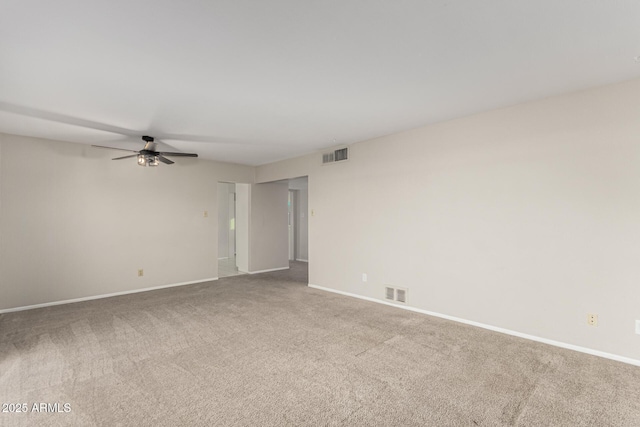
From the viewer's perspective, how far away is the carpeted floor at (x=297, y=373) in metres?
2.03

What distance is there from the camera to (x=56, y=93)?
117 inches

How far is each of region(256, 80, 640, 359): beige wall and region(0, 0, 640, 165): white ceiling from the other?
0.33 m

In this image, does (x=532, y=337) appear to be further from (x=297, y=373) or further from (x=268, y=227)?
(x=268, y=227)

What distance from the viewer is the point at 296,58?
7.80 ft

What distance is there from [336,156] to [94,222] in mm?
4232

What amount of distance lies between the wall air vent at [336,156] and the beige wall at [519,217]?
25cm

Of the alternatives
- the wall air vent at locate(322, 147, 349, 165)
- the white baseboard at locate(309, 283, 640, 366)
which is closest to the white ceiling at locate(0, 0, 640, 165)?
the wall air vent at locate(322, 147, 349, 165)

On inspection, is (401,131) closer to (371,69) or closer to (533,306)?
(371,69)

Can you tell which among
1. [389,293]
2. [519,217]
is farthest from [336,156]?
[519,217]

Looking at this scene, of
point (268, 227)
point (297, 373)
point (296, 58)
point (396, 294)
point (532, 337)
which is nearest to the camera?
point (296, 58)

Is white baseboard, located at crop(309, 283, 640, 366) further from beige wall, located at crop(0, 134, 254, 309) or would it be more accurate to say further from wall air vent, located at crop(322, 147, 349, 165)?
beige wall, located at crop(0, 134, 254, 309)

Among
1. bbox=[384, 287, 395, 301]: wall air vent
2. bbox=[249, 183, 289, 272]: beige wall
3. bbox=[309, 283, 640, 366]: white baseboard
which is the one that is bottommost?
bbox=[309, 283, 640, 366]: white baseboard

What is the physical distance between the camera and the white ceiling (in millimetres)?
1834

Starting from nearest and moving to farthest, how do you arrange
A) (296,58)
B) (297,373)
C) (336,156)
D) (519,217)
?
(296,58) < (297,373) < (519,217) < (336,156)
